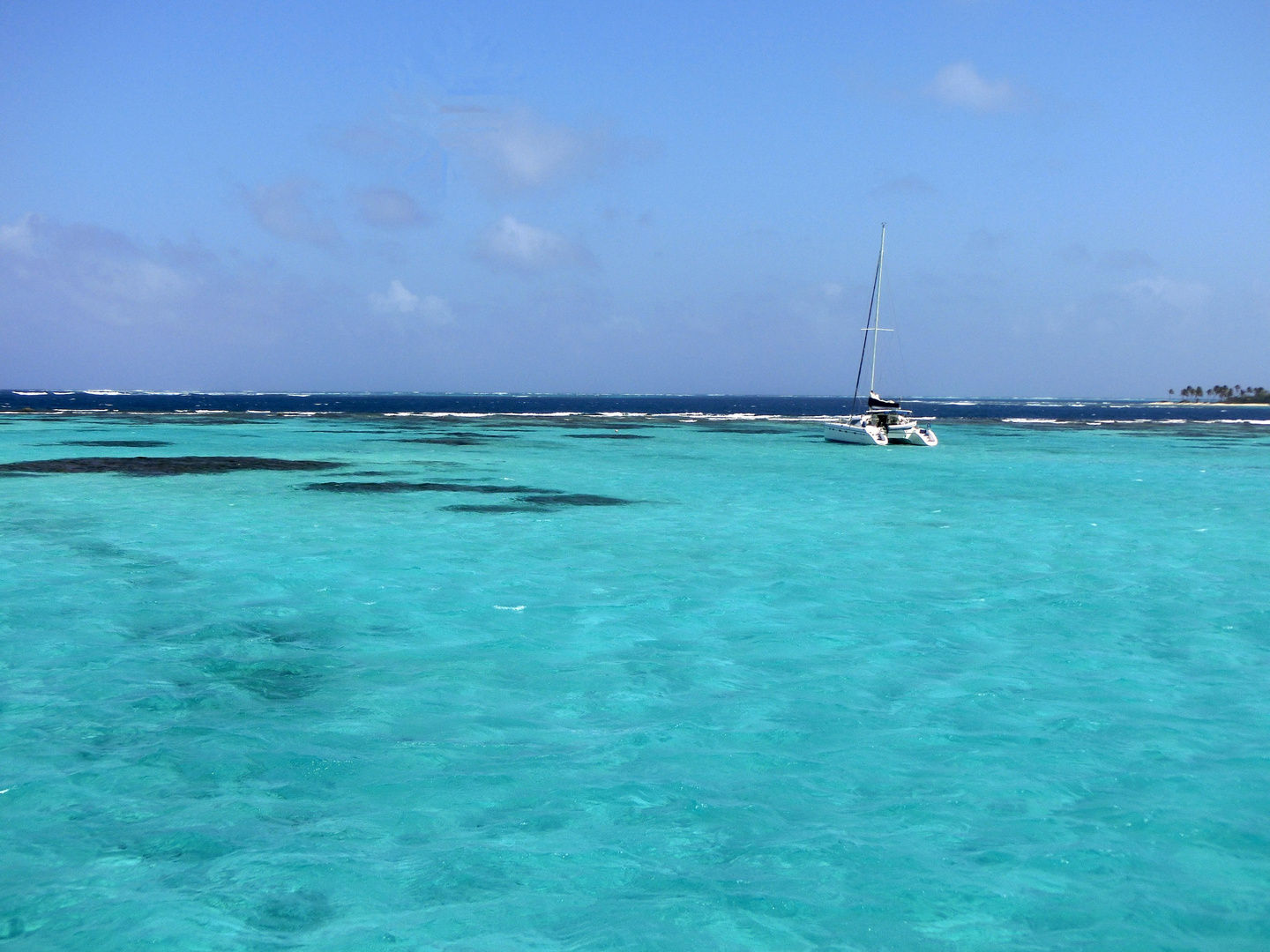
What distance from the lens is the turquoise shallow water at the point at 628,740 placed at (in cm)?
643

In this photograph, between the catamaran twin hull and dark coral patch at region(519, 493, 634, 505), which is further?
the catamaran twin hull

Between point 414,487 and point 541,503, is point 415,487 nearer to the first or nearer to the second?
point 414,487

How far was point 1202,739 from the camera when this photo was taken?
31.4 feet

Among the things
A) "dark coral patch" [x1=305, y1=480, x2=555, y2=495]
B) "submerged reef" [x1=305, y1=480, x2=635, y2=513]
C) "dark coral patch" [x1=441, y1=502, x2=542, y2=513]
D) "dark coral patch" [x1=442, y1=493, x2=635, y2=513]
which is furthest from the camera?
"dark coral patch" [x1=305, y1=480, x2=555, y2=495]

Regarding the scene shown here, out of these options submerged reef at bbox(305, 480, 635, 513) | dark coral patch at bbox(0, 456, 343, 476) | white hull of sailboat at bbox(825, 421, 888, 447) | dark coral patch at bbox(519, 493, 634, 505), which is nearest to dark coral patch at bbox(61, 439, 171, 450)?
dark coral patch at bbox(0, 456, 343, 476)

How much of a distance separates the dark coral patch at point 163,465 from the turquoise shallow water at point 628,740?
51.0 ft

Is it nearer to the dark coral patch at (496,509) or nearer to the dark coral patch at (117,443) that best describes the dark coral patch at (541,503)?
the dark coral patch at (496,509)

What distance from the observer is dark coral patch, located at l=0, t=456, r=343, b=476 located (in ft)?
117

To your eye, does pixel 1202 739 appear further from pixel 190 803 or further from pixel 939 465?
pixel 939 465

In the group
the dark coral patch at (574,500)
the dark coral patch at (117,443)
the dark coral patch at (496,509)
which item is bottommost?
the dark coral patch at (117,443)

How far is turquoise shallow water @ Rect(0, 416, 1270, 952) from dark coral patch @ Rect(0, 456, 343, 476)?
15558 mm

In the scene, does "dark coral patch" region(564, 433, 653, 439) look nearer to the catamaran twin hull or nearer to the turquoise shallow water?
the catamaran twin hull

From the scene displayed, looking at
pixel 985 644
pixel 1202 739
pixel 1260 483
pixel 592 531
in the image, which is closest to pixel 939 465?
pixel 1260 483

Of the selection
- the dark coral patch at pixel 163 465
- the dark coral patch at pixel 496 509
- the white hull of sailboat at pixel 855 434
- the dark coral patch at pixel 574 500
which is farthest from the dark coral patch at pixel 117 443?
the white hull of sailboat at pixel 855 434
